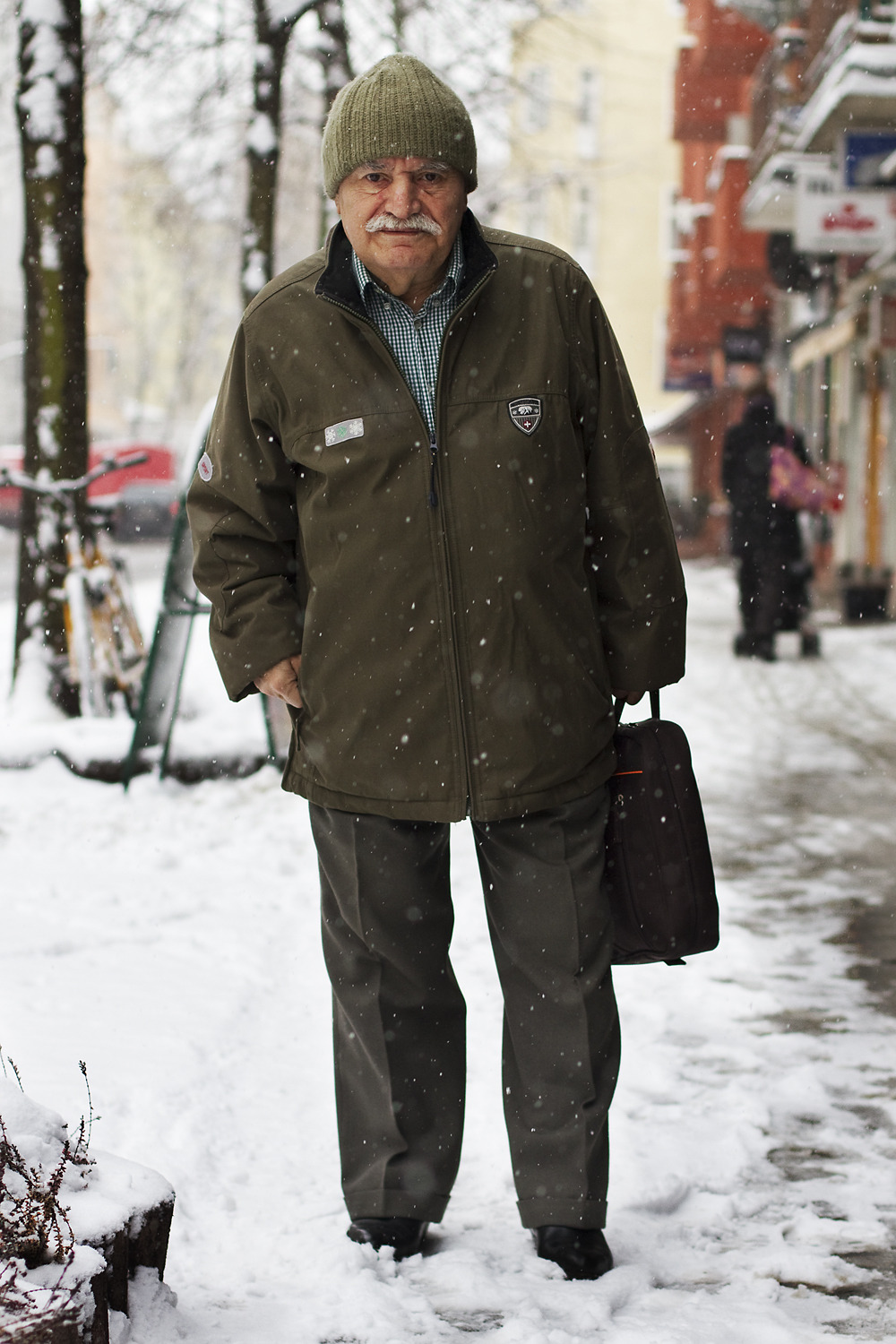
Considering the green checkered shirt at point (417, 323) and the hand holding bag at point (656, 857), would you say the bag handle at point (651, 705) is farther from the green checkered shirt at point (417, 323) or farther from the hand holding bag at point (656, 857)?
the green checkered shirt at point (417, 323)

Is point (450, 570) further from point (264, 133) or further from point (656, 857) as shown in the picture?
point (264, 133)

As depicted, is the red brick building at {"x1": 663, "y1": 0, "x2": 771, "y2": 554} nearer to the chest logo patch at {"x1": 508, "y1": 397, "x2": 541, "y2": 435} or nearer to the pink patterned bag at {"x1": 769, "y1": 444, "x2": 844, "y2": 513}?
the pink patterned bag at {"x1": 769, "y1": 444, "x2": 844, "y2": 513}

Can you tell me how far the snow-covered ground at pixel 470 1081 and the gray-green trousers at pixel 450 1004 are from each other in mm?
166

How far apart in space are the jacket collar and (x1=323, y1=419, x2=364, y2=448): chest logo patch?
18cm

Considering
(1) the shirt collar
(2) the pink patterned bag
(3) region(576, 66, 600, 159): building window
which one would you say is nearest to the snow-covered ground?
(1) the shirt collar

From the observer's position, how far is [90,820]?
21.5 ft

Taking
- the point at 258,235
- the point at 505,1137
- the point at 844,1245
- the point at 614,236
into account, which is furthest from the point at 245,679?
the point at 614,236

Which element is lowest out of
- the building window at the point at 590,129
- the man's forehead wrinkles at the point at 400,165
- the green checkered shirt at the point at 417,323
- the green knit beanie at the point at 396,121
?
the green checkered shirt at the point at 417,323

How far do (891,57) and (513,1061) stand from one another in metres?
13.1

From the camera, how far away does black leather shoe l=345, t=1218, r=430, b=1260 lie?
2.99 meters

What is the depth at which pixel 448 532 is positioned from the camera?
8.99ft

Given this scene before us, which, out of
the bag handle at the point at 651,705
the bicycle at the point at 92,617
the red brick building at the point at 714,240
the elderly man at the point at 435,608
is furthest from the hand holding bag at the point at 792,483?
the red brick building at the point at 714,240

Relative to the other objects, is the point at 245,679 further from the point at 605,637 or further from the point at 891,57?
the point at 891,57

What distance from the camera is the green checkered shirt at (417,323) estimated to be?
109 inches
